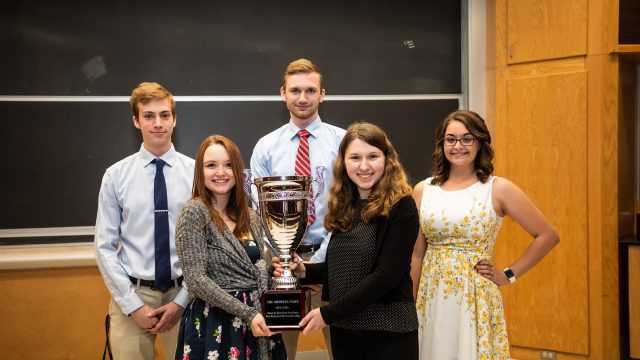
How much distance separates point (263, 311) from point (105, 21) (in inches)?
96.7

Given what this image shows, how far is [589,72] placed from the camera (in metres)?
3.54

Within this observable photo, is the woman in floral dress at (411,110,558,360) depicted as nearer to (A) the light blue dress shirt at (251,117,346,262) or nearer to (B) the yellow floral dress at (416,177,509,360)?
(B) the yellow floral dress at (416,177,509,360)

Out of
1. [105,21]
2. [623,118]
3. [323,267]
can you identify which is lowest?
[323,267]

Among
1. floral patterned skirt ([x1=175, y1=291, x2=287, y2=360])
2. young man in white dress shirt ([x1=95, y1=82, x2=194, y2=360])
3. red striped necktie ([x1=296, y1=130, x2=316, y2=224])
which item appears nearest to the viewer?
floral patterned skirt ([x1=175, y1=291, x2=287, y2=360])

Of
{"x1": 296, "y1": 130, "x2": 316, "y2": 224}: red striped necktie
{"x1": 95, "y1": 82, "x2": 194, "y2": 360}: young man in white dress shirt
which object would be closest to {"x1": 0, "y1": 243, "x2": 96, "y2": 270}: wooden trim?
{"x1": 95, "y1": 82, "x2": 194, "y2": 360}: young man in white dress shirt

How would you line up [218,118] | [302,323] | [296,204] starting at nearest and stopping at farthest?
1. [302,323]
2. [296,204]
3. [218,118]

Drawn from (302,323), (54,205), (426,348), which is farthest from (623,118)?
(54,205)

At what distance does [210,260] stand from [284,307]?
319mm

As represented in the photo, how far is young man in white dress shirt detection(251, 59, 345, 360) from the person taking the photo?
2.69 m

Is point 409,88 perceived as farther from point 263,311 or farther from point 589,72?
point 263,311

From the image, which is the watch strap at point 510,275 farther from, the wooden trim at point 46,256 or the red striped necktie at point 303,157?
the wooden trim at point 46,256

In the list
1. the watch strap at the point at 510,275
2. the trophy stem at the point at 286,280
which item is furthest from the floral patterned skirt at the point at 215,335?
the watch strap at the point at 510,275

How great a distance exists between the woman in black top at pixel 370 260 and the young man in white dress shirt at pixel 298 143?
567mm

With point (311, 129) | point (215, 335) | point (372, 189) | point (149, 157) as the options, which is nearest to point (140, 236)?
point (149, 157)
